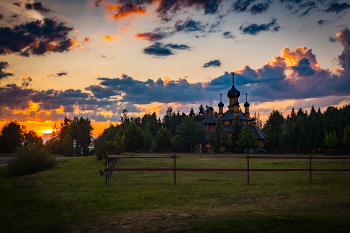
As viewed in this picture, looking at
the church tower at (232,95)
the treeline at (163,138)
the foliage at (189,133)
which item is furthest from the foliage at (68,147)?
the church tower at (232,95)

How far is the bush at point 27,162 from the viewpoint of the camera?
24188mm

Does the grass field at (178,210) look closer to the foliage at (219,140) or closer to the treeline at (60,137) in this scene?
the foliage at (219,140)

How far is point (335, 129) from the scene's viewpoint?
82.9 meters

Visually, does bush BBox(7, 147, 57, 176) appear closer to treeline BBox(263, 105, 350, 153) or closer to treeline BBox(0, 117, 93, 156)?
treeline BBox(0, 117, 93, 156)

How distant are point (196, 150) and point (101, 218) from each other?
86.1 m

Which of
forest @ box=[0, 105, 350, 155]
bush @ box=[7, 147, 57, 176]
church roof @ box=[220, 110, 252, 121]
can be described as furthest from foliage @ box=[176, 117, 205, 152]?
bush @ box=[7, 147, 57, 176]

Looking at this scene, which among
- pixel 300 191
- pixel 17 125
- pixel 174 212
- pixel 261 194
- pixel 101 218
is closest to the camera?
pixel 101 218

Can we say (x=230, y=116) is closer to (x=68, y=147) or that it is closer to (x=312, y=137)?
(x=312, y=137)

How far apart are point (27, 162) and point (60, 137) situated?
10040 cm

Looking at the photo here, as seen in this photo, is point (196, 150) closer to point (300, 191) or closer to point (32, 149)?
point (32, 149)

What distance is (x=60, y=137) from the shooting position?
119000 millimetres

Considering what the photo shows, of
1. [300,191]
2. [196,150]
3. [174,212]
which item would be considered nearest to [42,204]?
[174,212]

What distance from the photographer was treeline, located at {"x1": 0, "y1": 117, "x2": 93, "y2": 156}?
315 feet

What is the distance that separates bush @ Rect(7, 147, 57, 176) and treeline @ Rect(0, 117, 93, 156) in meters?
59.4
